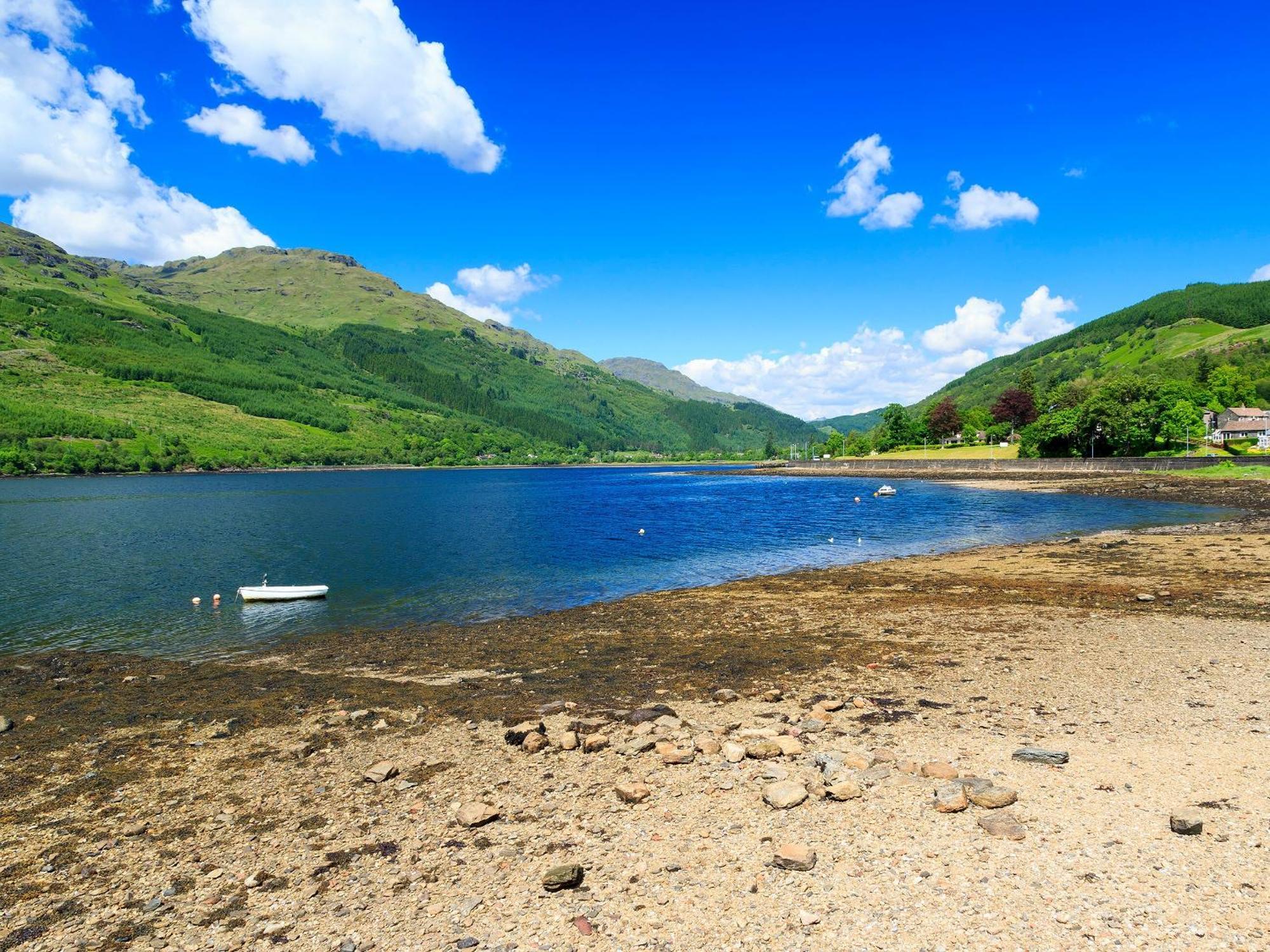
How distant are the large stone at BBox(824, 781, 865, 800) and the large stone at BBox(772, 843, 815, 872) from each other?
63.0 inches

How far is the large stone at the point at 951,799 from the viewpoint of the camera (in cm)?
980

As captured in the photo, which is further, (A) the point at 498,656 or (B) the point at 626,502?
(B) the point at 626,502

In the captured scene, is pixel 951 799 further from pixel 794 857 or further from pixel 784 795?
pixel 794 857

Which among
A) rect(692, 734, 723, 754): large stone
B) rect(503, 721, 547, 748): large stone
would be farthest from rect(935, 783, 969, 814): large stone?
rect(503, 721, 547, 748): large stone

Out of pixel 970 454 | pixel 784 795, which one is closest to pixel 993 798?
pixel 784 795

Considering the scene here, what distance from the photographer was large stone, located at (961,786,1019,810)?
9836mm

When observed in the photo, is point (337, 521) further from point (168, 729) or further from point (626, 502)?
point (168, 729)

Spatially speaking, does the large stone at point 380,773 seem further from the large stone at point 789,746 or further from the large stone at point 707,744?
the large stone at point 789,746

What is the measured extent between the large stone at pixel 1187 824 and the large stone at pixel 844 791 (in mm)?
4089

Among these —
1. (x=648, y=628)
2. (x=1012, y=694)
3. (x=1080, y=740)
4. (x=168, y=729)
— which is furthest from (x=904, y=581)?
(x=168, y=729)

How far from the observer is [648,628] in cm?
2462

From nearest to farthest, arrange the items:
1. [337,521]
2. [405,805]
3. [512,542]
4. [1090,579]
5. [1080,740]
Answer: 1. [405,805]
2. [1080,740]
3. [1090,579]
4. [512,542]
5. [337,521]

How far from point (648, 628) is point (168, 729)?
1490cm

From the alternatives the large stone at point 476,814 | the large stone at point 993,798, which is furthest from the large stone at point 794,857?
the large stone at point 476,814
